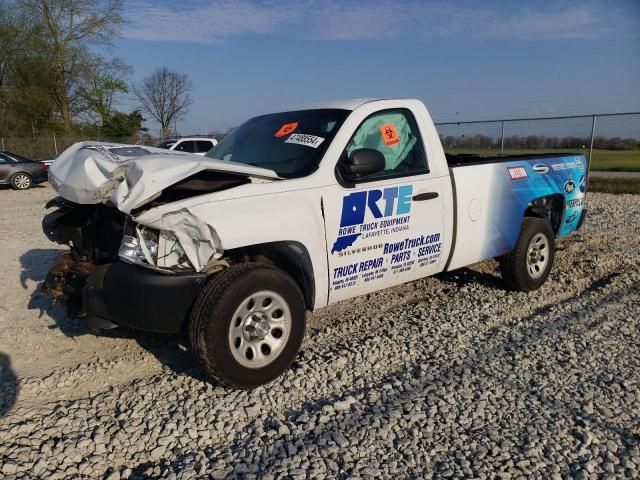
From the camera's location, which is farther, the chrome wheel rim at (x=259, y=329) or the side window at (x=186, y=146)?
the side window at (x=186, y=146)

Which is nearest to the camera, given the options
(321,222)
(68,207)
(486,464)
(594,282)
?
(486,464)

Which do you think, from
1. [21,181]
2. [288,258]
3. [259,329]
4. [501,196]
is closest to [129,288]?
[259,329]

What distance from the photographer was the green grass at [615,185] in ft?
47.3

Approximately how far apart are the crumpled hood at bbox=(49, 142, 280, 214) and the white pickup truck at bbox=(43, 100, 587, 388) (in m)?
0.01

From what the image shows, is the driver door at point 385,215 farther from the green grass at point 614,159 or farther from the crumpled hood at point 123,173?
the green grass at point 614,159

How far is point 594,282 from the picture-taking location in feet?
19.6

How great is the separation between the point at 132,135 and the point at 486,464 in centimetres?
4015

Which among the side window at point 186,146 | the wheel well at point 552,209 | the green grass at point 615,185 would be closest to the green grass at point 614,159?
the green grass at point 615,185

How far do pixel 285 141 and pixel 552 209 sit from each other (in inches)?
138

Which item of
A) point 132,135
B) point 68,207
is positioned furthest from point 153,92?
point 68,207

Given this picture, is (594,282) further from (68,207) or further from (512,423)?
(68,207)

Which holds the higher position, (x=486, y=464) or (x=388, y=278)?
(x=388, y=278)

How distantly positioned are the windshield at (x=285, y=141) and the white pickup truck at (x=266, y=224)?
0.05ft

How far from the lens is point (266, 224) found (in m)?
3.39
